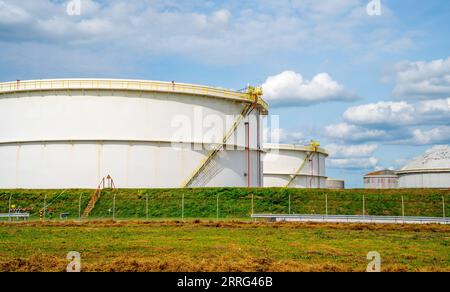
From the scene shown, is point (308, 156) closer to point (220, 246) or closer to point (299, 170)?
point (299, 170)

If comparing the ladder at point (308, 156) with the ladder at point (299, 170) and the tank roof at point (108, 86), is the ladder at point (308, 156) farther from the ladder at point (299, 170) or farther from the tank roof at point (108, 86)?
the tank roof at point (108, 86)

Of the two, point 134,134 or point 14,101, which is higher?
point 14,101

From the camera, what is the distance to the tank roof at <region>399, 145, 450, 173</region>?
53281 millimetres

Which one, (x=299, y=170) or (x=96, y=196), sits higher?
(x=299, y=170)

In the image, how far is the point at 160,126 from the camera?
37594 mm

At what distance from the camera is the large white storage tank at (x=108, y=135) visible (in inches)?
1455

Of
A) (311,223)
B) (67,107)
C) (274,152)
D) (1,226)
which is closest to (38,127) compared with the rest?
(67,107)

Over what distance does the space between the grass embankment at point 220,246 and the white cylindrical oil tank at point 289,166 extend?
3844cm

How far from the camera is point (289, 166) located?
64375mm

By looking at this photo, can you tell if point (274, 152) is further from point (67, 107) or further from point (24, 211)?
point (24, 211)

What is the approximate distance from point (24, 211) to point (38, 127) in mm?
7221

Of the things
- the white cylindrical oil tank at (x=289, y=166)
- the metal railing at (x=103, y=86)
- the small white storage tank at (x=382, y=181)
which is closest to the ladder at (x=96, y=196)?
the metal railing at (x=103, y=86)

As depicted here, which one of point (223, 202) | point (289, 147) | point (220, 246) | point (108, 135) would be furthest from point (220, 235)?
point (289, 147)

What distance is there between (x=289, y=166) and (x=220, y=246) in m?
48.6
